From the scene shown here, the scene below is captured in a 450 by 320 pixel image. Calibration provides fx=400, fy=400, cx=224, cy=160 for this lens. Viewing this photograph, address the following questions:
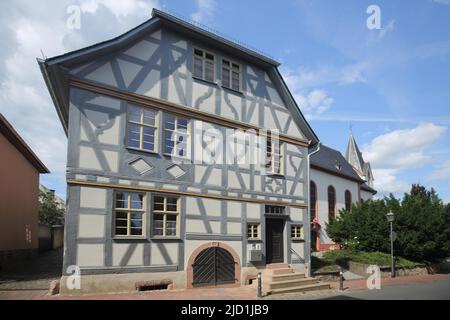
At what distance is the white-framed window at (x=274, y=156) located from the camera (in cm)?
1786

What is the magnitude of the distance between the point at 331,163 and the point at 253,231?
2171 centimetres

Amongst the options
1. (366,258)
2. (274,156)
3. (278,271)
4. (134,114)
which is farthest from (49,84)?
(366,258)

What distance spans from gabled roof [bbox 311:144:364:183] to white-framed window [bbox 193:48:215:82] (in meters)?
16.3

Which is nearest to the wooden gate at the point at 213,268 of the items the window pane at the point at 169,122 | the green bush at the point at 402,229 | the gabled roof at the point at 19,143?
the window pane at the point at 169,122

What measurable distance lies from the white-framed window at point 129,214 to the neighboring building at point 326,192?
19204mm

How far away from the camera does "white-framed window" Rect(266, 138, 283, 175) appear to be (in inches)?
703

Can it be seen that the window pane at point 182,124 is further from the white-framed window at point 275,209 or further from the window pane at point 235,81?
the white-framed window at point 275,209

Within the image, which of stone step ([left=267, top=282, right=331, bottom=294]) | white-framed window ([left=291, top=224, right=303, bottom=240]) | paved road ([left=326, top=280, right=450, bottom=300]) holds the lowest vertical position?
paved road ([left=326, top=280, right=450, bottom=300])

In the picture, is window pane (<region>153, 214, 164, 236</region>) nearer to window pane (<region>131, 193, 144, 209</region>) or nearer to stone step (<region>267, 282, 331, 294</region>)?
window pane (<region>131, 193, 144, 209</region>)

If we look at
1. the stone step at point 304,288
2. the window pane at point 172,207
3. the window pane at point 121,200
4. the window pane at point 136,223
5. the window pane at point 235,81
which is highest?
the window pane at point 235,81

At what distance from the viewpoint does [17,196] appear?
22281 millimetres

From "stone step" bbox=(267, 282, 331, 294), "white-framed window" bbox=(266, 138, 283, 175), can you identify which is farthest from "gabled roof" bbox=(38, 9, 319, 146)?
"stone step" bbox=(267, 282, 331, 294)

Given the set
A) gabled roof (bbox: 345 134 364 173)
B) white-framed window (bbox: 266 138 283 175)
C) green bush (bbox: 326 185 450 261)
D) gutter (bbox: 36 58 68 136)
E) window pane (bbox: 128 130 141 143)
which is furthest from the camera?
gabled roof (bbox: 345 134 364 173)

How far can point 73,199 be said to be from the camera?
12.2 metres
